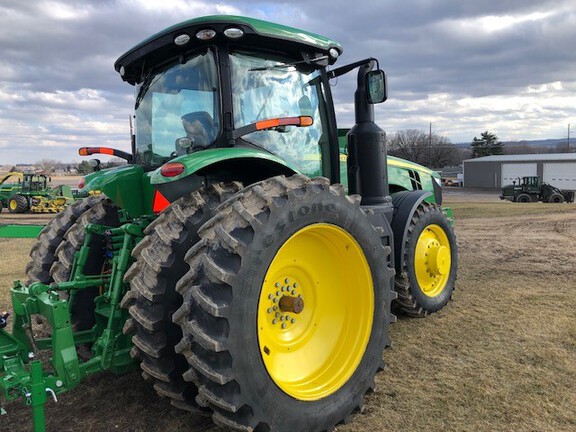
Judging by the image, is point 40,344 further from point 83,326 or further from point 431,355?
point 431,355

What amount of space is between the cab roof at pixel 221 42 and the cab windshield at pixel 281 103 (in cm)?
12

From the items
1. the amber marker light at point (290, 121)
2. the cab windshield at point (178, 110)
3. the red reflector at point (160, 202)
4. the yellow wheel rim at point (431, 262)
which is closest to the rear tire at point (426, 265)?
the yellow wheel rim at point (431, 262)

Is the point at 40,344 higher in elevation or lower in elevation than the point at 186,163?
lower

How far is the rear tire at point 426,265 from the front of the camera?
5062 mm

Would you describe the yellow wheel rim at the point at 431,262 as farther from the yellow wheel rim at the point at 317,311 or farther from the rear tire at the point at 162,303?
the rear tire at the point at 162,303

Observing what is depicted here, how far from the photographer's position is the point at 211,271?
8.23 ft

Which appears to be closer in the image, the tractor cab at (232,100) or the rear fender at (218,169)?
the rear fender at (218,169)

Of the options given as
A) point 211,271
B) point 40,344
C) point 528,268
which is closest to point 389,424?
point 211,271

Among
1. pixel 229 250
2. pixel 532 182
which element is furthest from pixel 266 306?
pixel 532 182

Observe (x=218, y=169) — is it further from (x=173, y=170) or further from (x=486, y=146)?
(x=486, y=146)

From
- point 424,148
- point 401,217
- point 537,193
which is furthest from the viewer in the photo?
point 424,148

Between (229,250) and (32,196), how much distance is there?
85.4 ft

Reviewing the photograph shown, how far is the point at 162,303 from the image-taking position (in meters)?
2.79

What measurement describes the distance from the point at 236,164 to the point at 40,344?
5.96 ft
